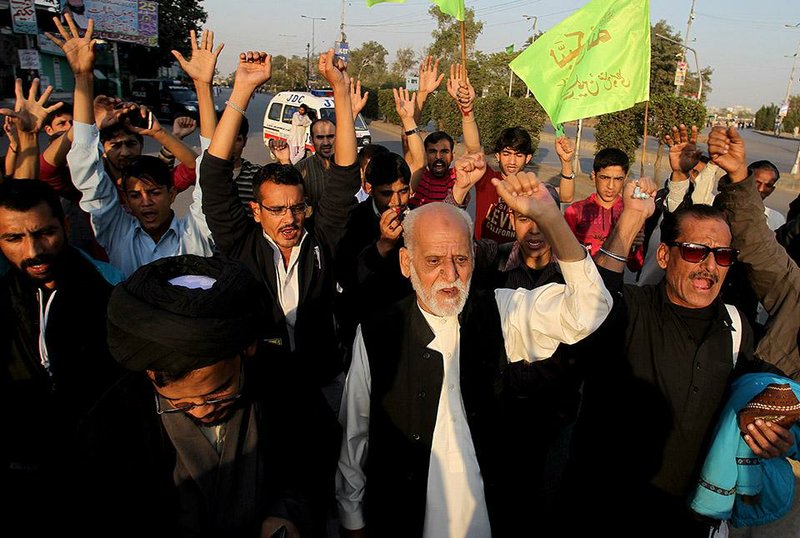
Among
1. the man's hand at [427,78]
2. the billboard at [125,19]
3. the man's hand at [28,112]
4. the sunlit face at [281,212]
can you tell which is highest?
the billboard at [125,19]

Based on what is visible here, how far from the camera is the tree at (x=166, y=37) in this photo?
127ft

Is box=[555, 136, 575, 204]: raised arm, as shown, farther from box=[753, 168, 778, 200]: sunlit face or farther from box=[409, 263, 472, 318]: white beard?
box=[409, 263, 472, 318]: white beard

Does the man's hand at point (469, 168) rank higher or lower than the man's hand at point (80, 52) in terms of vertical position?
lower

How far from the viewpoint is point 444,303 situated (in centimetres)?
208

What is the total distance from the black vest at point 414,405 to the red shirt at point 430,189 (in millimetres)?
2767

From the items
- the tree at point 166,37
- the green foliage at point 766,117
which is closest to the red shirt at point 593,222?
the tree at point 166,37

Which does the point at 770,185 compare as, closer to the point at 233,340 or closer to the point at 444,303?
the point at 444,303

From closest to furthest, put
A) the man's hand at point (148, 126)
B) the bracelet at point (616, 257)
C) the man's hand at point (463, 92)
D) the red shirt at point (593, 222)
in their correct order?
1. the bracelet at point (616, 257)
2. the man's hand at point (148, 126)
3. the red shirt at point (593, 222)
4. the man's hand at point (463, 92)

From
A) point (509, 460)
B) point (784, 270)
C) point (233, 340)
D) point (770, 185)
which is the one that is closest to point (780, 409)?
point (784, 270)

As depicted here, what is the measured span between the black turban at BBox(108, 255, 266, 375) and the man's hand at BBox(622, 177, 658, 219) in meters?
1.67

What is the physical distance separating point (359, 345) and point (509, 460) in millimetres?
783

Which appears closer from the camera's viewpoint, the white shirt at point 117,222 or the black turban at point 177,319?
the black turban at point 177,319

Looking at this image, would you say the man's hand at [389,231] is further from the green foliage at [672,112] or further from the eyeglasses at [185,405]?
the green foliage at [672,112]

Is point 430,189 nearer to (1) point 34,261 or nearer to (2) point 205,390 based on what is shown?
(1) point 34,261
